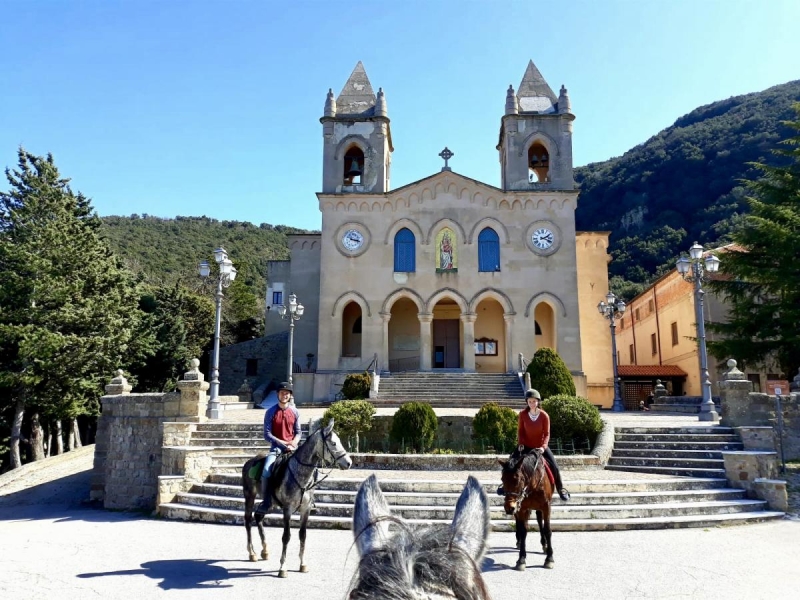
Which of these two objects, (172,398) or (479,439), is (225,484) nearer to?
(172,398)

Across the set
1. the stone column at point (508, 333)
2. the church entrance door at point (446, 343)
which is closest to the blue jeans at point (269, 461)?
the stone column at point (508, 333)

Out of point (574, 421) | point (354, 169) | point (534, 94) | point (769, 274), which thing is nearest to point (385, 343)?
point (354, 169)

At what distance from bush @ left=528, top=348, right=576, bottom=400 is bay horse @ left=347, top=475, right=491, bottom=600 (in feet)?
65.7

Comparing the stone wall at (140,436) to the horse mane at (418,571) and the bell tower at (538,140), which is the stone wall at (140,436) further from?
the bell tower at (538,140)

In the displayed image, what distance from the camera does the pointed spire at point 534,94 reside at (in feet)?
106

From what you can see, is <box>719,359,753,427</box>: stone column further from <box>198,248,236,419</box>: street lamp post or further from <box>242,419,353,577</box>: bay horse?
<box>198,248,236,419</box>: street lamp post

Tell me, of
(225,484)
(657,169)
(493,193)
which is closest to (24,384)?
(225,484)

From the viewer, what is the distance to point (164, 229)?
89.0 meters

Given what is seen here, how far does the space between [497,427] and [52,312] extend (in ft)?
64.3

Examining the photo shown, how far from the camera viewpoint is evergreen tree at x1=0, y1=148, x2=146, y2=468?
75.4 feet

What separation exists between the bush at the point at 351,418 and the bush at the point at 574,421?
454cm

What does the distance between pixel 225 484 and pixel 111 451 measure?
183 inches

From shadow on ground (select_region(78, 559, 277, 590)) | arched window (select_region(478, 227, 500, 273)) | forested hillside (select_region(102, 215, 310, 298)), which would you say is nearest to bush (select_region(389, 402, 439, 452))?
shadow on ground (select_region(78, 559, 277, 590))

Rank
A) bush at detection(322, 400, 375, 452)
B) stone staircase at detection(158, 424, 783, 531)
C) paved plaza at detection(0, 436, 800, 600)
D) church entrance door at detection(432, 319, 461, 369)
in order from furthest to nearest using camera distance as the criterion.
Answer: church entrance door at detection(432, 319, 461, 369)
bush at detection(322, 400, 375, 452)
stone staircase at detection(158, 424, 783, 531)
paved plaza at detection(0, 436, 800, 600)
